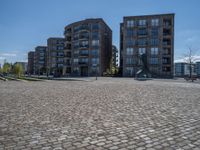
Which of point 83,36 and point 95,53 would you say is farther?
point 83,36

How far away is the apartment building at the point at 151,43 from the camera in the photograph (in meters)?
66.9

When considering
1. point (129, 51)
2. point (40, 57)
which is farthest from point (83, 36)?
point (40, 57)

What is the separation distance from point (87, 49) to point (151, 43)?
2636 centimetres

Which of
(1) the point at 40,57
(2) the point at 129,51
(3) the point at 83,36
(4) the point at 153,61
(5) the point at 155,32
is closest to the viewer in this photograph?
(4) the point at 153,61

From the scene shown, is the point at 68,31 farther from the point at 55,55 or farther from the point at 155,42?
the point at 155,42

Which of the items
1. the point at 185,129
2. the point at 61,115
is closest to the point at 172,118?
the point at 185,129

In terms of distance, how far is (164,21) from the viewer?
68312 millimetres

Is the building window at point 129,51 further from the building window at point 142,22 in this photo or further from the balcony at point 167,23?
the balcony at point 167,23

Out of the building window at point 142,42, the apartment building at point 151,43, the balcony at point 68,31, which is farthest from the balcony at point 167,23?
the balcony at point 68,31

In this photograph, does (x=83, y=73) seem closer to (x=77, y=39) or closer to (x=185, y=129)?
(x=77, y=39)

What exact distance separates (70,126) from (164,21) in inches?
2827

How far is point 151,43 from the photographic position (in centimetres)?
6800

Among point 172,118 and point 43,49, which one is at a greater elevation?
point 43,49

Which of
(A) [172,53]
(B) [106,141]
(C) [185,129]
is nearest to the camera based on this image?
(B) [106,141]
